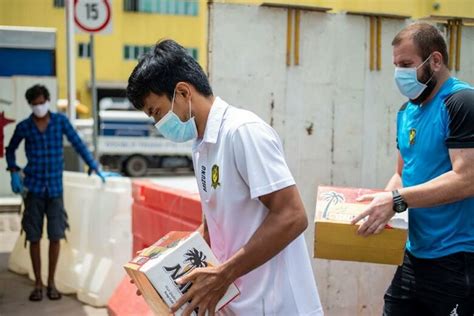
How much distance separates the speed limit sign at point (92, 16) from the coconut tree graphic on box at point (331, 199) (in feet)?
18.2

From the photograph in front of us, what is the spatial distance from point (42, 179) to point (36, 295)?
104 cm

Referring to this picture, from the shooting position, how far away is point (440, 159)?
2.50 m

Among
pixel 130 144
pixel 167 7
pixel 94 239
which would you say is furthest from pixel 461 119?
pixel 167 7

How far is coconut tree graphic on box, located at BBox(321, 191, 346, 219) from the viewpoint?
2435 mm

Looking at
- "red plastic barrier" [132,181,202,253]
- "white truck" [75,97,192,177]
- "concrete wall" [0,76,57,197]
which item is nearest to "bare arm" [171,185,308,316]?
"red plastic barrier" [132,181,202,253]

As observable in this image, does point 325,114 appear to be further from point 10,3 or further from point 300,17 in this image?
point 10,3

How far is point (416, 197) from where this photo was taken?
2357 millimetres

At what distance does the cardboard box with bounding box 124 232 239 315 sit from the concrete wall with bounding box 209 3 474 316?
199 cm

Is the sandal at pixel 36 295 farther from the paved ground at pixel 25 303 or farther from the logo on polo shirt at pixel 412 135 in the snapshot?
the logo on polo shirt at pixel 412 135

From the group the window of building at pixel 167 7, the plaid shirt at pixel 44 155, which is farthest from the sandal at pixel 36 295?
the window of building at pixel 167 7

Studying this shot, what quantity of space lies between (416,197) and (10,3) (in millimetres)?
31513

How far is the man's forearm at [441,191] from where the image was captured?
92.1 inches

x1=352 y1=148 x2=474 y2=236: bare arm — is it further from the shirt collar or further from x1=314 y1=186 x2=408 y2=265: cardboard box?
the shirt collar

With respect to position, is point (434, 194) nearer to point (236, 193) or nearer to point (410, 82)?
point (410, 82)
